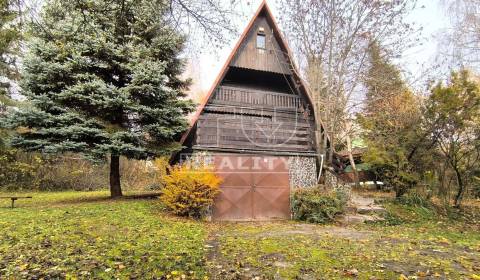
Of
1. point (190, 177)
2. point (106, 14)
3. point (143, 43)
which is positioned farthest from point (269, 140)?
point (106, 14)

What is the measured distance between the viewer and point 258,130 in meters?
13.6

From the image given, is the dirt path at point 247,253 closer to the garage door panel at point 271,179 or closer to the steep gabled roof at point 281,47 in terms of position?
the garage door panel at point 271,179

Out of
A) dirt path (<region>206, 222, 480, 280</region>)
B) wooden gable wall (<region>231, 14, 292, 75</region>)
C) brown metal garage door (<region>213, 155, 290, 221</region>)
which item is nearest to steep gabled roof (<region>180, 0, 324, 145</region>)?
wooden gable wall (<region>231, 14, 292, 75</region>)

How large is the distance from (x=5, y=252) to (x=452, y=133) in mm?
15017

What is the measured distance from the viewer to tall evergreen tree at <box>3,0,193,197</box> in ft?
36.5

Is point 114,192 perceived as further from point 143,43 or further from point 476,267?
point 476,267

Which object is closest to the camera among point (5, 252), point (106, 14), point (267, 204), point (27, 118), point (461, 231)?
point (106, 14)

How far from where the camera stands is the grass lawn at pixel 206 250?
498 cm

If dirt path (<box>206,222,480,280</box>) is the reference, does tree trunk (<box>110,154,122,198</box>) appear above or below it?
above

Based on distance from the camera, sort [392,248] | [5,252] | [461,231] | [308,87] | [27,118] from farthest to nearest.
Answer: [308,87] < [27,118] < [461,231] < [392,248] < [5,252]

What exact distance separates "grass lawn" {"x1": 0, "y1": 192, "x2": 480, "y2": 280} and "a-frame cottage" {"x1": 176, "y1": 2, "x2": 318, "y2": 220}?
2318 mm

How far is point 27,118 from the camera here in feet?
36.3

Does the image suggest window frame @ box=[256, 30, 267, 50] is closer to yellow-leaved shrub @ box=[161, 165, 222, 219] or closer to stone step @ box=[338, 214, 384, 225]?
yellow-leaved shrub @ box=[161, 165, 222, 219]

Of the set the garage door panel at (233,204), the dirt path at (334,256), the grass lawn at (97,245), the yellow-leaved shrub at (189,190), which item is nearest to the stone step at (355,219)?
the dirt path at (334,256)
